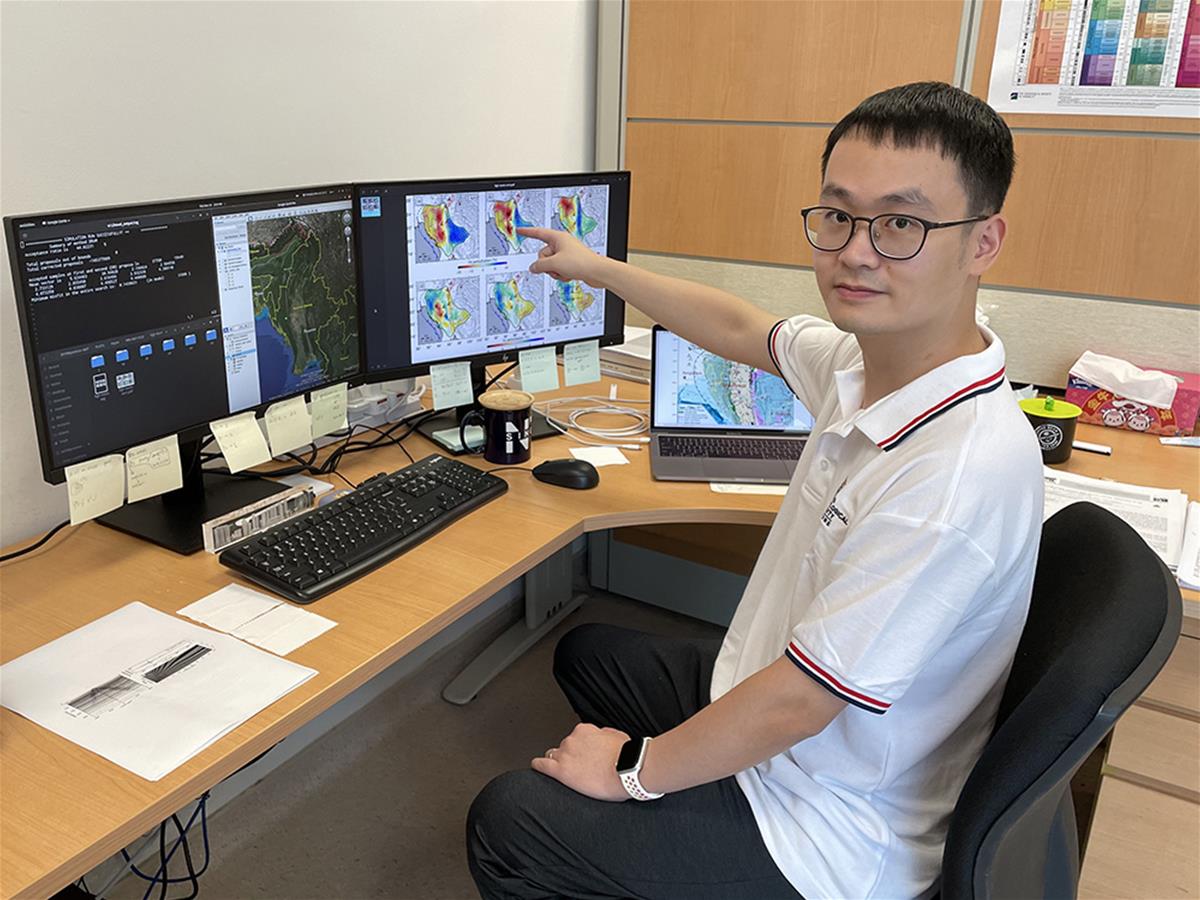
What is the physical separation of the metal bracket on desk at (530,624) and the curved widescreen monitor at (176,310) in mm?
1059

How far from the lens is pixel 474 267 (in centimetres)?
Answer: 176

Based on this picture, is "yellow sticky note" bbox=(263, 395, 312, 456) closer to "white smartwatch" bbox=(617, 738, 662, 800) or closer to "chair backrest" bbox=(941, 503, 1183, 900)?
"white smartwatch" bbox=(617, 738, 662, 800)

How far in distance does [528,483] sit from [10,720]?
87 cm

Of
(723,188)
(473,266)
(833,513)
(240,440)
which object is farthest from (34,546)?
(723,188)

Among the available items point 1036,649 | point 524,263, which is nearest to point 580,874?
point 1036,649

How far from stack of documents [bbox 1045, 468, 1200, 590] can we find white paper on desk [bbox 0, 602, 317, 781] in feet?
4.13

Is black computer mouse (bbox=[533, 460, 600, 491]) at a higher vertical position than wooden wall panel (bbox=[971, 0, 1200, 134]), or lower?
lower

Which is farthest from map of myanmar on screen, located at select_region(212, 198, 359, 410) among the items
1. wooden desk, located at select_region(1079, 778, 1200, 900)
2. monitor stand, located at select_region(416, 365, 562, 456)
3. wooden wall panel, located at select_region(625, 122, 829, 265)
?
wooden desk, located at select_region(1079, 778, 1200, 900)

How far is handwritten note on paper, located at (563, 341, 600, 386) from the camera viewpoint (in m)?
1.91

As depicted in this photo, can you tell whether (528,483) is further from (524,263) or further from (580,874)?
(580,874)

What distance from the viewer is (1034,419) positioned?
1.81 metres

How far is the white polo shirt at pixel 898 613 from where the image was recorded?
98 cm

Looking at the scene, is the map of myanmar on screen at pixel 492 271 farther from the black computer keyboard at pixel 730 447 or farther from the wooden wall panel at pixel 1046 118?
the wooden wall panel at pixel 1046 118

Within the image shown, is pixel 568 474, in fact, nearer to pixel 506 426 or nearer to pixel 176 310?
pixel 506 426
